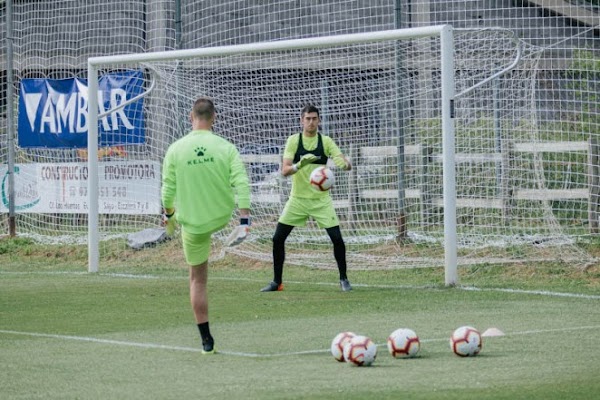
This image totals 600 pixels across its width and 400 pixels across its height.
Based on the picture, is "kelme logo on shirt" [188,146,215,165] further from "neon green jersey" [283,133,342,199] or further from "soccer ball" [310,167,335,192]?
"neon green jersey" [283,133,342,199]

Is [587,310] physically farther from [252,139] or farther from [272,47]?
[252,139]

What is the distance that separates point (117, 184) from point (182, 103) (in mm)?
1829

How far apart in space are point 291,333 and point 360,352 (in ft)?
7.19

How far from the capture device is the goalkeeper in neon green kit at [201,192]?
9.84m

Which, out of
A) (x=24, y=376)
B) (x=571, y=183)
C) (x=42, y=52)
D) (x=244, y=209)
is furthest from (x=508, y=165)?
(x=42, y=52)

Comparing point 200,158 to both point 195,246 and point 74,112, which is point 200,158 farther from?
point 74,112

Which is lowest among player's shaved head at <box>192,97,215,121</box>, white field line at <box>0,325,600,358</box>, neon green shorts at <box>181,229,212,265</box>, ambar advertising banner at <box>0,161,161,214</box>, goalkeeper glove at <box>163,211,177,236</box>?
white field line at <box>0,325,600,358</box>

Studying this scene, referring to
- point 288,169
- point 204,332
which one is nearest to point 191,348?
point 204,332

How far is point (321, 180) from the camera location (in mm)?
14500

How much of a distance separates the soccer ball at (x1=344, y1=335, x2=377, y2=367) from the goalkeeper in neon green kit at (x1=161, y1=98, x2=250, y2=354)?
138cm

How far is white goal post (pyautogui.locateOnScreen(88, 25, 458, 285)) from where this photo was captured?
14758 millimetres

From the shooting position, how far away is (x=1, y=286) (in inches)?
640

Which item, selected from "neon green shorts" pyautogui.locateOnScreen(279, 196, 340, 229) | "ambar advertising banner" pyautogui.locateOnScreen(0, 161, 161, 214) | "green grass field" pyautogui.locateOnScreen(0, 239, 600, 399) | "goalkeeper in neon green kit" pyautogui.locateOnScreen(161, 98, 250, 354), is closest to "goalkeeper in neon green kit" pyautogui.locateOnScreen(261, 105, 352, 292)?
"neon green shorts" pyautogui.locateOnScreen(279, 196, 340, 229)

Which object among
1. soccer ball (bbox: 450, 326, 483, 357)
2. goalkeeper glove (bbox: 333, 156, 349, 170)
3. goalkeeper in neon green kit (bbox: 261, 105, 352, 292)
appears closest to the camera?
soccer ball (bbox: 450, 326, 483, 357)
